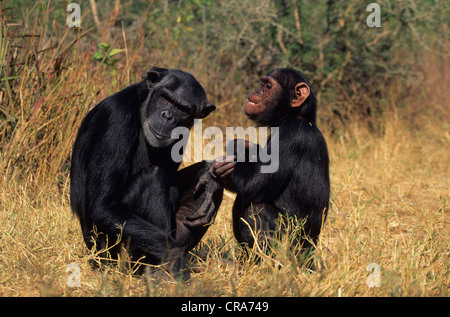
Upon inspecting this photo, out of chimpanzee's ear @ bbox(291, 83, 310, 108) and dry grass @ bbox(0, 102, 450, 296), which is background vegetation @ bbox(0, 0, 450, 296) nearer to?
dry grass @ bbox(0, 102, 450, 296)

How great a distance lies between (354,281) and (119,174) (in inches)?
66.5

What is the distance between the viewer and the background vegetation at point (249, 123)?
360 centimetres

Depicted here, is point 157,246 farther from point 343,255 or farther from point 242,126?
point 242,126

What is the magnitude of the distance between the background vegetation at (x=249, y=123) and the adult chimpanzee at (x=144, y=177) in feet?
0.79

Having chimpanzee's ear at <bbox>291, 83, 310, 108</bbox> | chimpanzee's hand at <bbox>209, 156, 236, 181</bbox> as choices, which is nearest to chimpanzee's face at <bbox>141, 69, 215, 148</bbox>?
chimpanzee's hand at <bbox>209, 156, 236, 181</bbox>

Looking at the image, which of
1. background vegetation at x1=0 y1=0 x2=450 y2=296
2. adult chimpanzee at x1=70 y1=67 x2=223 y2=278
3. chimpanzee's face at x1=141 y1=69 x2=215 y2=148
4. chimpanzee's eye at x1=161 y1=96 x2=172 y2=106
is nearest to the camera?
background vegetation at x1=0 y1=0 x2=450 y2=296

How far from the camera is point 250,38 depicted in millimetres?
9359

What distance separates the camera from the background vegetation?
11.8ft

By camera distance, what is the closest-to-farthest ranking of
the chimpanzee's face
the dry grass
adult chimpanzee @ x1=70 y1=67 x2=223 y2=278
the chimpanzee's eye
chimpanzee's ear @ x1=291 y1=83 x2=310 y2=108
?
the dry grass → adult chimpanzee @ x1=70 y1=67 x2=223 y2=278 → the chimpanzee's face → the chimpanzee's eye → chimpanzee's ear @ x1=291 y1=83 x2=310 y2=108

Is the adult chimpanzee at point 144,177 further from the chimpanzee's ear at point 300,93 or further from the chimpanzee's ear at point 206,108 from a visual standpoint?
the chimpanzee's ear at point 300,93

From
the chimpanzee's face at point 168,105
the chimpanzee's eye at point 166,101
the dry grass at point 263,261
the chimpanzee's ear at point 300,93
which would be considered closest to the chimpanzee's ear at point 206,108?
the chimpanzee's face at point 168,105

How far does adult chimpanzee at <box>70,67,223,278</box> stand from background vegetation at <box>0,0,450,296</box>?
0.79 feet
